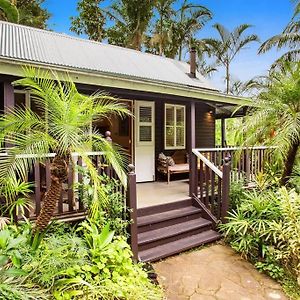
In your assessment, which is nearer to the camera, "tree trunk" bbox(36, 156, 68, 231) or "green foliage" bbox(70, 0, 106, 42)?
"tree trunk" bbox(36, 156, 68, 231)

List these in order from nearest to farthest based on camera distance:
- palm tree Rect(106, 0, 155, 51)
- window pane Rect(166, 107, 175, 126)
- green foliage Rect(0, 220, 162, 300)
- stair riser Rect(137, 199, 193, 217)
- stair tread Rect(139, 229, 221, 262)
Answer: green foliage Rect(0, 220, 162, 300) → stair tread Rect(139, 229, 221, 262) → stair riser Rect(137, 199, 193, 217) → window pane Rect(166, 107, 175, 126) → palm tree Rect(106, 0, 155, 51)

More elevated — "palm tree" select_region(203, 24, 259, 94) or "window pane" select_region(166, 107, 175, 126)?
"palm tree" select_region(203, 24, 259, 94)

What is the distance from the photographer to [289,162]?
584 centimetres

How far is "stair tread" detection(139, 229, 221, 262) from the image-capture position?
4.38 meters

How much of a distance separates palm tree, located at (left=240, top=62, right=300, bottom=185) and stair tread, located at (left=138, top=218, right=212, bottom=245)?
1867 millimetres

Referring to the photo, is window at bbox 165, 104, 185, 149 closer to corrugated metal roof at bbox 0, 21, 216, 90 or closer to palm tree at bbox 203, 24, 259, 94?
corrugated metal roof at bbox 0, 21, 216, 90

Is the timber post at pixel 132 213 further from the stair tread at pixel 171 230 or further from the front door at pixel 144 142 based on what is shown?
the front door at pixel 144 142

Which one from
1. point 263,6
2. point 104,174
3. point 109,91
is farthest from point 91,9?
point 104,174

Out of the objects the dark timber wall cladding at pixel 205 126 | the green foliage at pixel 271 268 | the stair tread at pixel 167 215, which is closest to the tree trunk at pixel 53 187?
the stair tread at pixel 167 215

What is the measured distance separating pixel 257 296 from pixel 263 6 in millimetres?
20637

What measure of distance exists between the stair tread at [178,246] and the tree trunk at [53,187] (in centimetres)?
164

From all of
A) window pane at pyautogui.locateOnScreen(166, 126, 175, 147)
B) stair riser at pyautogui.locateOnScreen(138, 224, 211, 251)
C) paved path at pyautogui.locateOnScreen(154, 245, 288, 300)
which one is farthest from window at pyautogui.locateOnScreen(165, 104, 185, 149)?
paved path at pyautogui.locateOnScreen(154, 245, 288, 300)

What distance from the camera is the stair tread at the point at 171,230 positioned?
459 cm

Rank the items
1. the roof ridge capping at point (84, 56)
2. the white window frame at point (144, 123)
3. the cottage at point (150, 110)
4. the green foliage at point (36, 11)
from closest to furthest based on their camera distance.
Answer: the cottage at point (150, 110)
the roof ridge capping at point (84, 56)
the white window frame at point (144, 123)
the green foliage at point (36, 11)
